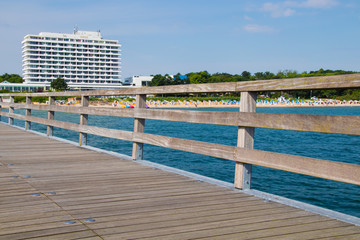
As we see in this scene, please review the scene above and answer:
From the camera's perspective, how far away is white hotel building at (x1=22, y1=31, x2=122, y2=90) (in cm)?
14788

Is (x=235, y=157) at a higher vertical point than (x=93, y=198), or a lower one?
higher

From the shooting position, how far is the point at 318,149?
20344 millimetres

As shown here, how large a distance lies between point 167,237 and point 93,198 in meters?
1.25

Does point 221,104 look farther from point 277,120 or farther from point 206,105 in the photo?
point 277,120

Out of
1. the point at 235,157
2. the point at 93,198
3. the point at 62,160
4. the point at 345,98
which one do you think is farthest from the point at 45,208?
the point at 345,98

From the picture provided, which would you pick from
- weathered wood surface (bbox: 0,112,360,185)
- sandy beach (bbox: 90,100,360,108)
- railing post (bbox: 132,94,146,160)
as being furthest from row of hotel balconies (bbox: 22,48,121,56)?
weathered wood surface (bbox: 0,112,360,185)

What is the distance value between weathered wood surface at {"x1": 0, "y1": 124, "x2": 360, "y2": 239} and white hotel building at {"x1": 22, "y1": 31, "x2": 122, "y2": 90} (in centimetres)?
14499

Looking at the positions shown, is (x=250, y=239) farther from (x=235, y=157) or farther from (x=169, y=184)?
(x=169, y=184)

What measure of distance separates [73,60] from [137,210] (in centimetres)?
16205

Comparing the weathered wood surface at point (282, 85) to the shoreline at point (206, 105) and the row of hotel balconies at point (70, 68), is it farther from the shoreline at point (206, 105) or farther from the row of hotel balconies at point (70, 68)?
the row of hotel balconies at point (70, 68)

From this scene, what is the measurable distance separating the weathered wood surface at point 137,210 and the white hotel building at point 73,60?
476 ft

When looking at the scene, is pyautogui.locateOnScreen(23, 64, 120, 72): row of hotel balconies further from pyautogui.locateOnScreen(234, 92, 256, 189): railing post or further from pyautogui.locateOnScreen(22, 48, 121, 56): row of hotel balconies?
pyautogui.locateOnScreen(234, 92, 256, 189): railing post

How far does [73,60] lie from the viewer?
15788cm

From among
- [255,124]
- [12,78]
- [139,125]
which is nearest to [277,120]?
[255,124]
